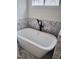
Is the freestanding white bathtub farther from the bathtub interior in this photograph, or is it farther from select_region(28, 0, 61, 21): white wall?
select_region(28, 0, 61, 21): white wall

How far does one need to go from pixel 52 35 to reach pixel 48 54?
0.26m

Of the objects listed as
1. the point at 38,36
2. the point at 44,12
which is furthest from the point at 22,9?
the point at 38,36

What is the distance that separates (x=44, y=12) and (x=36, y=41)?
0.42 meters

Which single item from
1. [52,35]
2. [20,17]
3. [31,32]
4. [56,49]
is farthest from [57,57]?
[20,17]

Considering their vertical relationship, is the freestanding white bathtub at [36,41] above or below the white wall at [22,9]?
below

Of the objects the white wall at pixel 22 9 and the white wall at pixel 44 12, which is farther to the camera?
the white wall at pixel 22 9

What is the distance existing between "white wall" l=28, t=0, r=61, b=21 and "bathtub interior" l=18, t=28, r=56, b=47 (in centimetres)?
23

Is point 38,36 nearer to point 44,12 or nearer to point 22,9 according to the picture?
point 44,12

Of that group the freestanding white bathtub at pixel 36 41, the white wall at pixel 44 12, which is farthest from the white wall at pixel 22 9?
the freestanding white bathtub at pixel 36 41

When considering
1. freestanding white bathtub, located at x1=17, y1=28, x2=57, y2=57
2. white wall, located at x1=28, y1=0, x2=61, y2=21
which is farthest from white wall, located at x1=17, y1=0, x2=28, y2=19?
freestanding white bathtub, located at x1=17, y1=28, x2=57, y2=57

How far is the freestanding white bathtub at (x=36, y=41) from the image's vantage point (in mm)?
1371

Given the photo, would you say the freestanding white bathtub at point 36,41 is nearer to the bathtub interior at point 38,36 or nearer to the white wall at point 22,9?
the bathtub interior at point 38,36

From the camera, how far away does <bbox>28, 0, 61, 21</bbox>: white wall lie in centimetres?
130
